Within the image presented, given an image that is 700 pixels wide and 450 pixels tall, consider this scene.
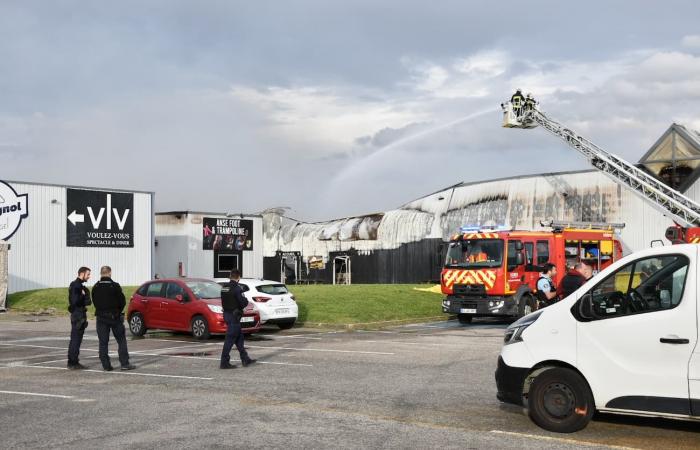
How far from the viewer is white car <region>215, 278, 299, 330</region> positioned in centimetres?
2059

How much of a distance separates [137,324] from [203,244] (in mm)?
31265

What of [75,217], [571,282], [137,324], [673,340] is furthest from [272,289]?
[75,217]

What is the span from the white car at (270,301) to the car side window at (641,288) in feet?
43.2

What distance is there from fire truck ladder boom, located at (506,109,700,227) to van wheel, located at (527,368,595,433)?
26.2 metres

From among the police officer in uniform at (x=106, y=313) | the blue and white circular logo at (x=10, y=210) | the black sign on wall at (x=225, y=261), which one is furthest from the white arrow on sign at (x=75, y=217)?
the police officer in uniform at (x=106, y=313)

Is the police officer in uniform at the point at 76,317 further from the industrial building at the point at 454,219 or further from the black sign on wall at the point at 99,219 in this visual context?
the black sign on wall at the point at 99,219

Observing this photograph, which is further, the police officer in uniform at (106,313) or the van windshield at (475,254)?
the van windshield at (475,254)

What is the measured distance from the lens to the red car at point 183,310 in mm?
18547

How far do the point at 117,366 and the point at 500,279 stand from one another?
37.2 feet

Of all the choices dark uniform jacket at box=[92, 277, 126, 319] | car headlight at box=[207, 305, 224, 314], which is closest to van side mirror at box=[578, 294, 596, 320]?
dark uniform jacket at box=[92, 277, 126, 319]

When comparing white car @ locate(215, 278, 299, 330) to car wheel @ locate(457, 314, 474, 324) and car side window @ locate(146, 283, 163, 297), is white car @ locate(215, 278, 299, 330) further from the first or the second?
car wheel @ locate(457, 314, 474, 324)

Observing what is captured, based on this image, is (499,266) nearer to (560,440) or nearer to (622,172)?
(560,440)

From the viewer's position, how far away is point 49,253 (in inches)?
1581

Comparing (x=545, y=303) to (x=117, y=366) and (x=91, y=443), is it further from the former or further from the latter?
(x=91, y=443)
